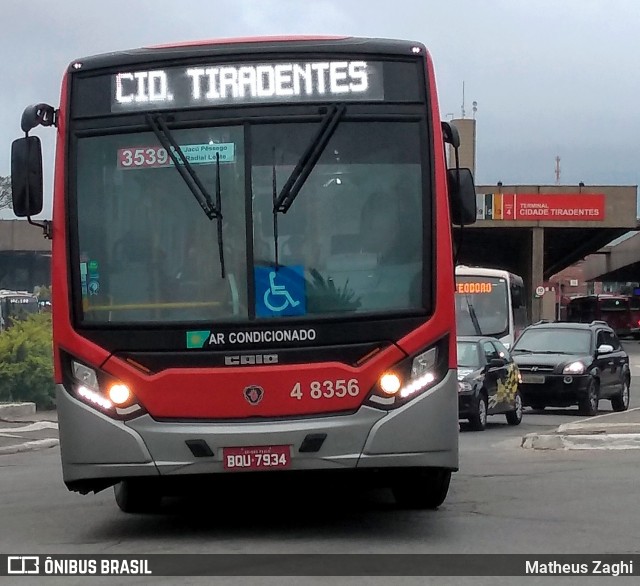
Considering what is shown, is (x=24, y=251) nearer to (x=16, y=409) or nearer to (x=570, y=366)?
(x=16, y=409)

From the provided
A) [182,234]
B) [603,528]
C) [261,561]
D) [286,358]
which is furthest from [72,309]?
[603,528]

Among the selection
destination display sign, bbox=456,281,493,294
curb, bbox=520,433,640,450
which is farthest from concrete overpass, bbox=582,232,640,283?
curb, bbox=520,433,640,450

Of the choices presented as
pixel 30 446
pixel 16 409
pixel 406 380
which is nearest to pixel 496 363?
pixel 30 446

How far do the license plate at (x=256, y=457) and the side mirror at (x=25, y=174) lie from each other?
84.8 inches

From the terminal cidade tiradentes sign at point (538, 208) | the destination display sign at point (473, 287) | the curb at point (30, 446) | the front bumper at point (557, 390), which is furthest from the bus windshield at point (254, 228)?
the terminal cidade tiradentes sign at point (538, 208)

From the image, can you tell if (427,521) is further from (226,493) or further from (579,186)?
(579,186)

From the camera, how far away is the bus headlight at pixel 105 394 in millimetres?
8633

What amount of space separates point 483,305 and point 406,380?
2482 centimetres

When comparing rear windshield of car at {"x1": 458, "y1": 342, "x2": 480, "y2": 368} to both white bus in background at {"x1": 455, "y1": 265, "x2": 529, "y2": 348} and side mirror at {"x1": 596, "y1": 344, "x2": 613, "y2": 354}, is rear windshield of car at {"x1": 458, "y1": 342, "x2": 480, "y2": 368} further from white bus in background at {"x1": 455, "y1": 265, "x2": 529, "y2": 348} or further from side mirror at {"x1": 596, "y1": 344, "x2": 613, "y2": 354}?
white bus in background at {"x1": 455, "y1": 265, "x2": 529, "y2": 348}

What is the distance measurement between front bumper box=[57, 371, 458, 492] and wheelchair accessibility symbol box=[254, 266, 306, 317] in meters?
0.74

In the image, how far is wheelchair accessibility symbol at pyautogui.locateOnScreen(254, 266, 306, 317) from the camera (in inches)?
343

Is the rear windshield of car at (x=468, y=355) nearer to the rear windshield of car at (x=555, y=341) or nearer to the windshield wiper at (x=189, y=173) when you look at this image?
the rear windshield of car at (x=555, y=341)

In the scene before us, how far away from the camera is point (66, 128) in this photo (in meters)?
9.06

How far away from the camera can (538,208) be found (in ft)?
201
